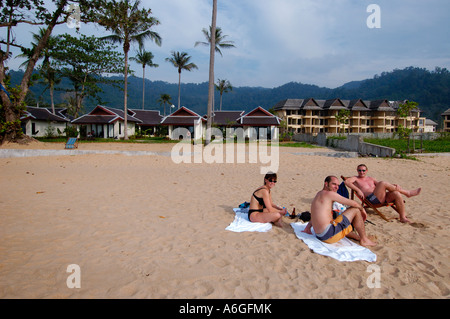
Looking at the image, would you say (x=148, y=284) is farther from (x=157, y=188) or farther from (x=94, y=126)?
(x=94, y=126)

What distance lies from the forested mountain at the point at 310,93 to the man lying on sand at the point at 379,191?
52.1 m

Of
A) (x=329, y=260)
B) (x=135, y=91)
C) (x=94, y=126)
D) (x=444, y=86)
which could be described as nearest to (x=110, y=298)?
(x=329, y=260)

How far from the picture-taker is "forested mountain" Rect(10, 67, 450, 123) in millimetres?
91619

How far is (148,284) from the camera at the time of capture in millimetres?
2908

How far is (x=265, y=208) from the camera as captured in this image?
4891 mm

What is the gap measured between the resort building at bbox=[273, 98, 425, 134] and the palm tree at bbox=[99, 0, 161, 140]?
108 feet

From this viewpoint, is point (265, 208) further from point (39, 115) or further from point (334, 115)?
point (334, 115)

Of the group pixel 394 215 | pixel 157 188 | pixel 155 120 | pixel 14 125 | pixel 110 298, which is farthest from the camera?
pixel 155 120

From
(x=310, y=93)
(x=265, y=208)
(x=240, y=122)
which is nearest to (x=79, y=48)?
(x=240, y=122)

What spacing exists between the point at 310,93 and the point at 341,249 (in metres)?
169

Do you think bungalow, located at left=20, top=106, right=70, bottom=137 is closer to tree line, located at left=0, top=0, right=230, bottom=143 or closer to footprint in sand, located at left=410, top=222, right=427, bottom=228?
tree line, located at left=0, top=0, right=230, bottom=143

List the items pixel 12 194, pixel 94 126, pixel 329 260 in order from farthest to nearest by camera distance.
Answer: pixel 94 126
pixel 12 194
pixel 329 260

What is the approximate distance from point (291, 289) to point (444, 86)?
118 meters

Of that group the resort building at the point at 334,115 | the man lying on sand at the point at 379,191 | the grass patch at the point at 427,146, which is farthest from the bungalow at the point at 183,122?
the man lying on sand at the point at 379,191
